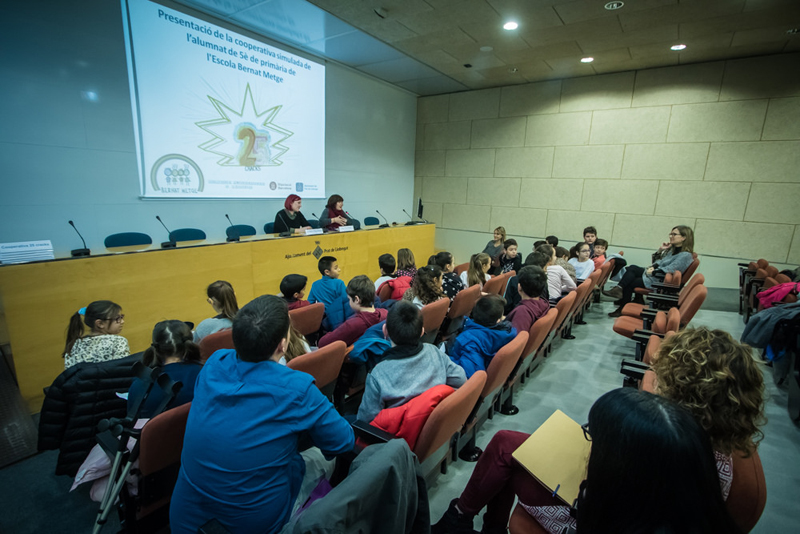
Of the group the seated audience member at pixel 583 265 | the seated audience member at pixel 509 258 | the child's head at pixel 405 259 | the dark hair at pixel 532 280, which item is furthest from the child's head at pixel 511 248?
the dark hair at pixel 532 280

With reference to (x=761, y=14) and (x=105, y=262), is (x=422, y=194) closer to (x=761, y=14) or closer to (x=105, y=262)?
(x=761, y=14)

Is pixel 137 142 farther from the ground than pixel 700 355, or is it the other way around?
pixel 137 142

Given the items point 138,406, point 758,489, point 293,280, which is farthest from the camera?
point 293,280

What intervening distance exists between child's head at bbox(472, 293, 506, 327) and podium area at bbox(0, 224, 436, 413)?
8.98 feet

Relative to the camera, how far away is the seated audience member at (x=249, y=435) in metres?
1.03

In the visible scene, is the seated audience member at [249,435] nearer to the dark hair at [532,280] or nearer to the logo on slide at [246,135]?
the dark hair at [532,280]

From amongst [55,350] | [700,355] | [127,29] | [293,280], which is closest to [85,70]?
[127,29]

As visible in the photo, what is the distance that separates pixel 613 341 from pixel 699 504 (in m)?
3.62

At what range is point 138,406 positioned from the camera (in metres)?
1.36

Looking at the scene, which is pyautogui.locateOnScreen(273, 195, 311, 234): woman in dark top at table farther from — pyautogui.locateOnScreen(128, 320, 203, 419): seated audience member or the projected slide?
pyautogui.locateOnScreen(128, 320, 203, 419): seated audience member

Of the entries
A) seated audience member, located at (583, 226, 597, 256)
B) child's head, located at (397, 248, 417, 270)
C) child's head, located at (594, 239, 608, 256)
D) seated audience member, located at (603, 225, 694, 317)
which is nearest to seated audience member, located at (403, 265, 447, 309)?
child's head, located at (397, 248, 417, 270)

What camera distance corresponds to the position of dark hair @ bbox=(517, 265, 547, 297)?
106 inches

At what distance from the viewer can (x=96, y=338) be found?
194 cm

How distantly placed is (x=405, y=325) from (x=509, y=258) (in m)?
3.72
